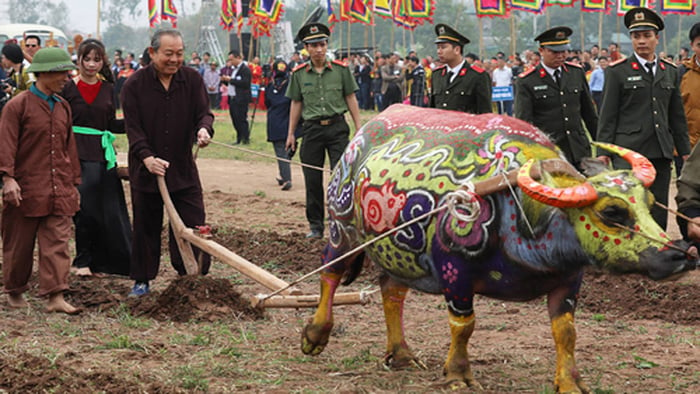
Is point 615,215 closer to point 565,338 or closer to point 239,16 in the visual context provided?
point 565,338

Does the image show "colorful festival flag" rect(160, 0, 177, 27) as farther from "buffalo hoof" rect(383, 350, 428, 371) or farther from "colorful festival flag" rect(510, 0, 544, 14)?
"buffalo hoof" rect(383, 350, 428, 371)

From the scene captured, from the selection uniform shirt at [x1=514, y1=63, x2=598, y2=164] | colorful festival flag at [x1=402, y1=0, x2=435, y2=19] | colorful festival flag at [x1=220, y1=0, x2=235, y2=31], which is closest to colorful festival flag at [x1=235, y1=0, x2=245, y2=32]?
colorful festival flag at [x1=220, y1=0, x2=235, y2=31]

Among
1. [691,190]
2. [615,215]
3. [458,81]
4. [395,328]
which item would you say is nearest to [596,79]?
[458,81]

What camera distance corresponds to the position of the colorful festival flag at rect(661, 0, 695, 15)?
19.5 meters

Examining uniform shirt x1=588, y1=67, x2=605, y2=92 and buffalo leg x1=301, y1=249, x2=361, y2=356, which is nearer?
buffalo leg x1=301, y1=249, x2=361, y2=356

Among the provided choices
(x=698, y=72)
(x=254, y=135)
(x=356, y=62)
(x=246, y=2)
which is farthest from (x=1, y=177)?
(x=246, y=2)

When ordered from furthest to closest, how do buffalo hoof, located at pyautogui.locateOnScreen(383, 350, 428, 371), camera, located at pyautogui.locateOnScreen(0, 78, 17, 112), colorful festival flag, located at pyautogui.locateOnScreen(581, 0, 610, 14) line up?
colorful festival flag, located at pyautogui.locateOnScreen(581, 0, 610, 14) → camera, located at pyautogui.locateOnScreen(0, 78, 17, 112) → buffalo hoof, located at pyautogui.locateOnScreen(383, 350, 428, 371)

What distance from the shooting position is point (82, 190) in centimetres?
826

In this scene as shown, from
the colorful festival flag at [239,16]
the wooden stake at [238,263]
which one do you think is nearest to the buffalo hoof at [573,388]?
the wooden stake at [238,263]

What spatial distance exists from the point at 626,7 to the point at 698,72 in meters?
12.9

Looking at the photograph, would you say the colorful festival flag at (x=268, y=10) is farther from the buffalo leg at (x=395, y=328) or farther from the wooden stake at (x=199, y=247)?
the buffalo leg at (x=395, y=328)

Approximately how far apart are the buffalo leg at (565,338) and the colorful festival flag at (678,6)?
15913mm

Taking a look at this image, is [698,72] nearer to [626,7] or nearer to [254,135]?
[626,7]

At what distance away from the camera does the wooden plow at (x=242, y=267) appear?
18.9 ft
